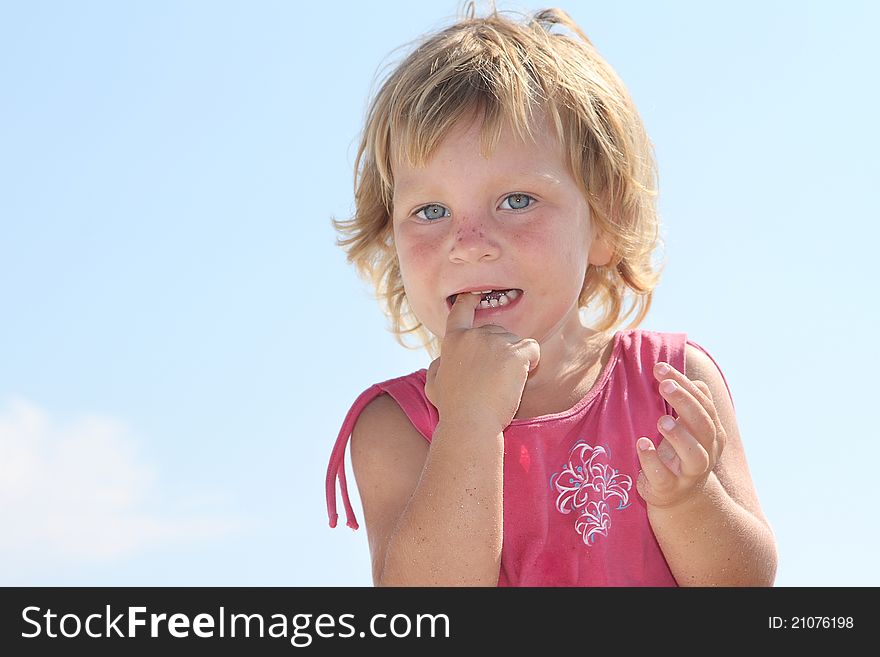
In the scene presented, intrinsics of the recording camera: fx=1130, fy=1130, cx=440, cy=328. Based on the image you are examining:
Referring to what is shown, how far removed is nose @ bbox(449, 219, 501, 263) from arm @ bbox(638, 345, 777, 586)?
0.62 metres

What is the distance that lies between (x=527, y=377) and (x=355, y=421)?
54cm


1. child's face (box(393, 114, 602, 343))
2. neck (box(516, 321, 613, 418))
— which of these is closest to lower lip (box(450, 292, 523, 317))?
child's face (box(393, 114, 602, 343))

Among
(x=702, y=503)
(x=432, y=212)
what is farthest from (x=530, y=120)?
(x=702, y=503)

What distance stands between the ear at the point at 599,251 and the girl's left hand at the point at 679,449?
909 mm

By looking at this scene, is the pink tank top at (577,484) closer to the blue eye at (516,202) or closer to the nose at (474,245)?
the nose at (474,245)

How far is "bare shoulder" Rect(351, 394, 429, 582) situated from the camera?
3117 mm

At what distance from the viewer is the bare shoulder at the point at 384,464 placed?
3.12 metres

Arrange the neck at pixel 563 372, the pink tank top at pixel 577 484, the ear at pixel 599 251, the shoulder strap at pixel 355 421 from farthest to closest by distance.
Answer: the ear at pixel 599 251 < the neck at pixel 563 372 < the shoulder strap at pixel 355 421 < the pink tank top at pixel 577 484

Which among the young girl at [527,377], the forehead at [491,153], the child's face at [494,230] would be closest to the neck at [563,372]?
the young girl at [527,377]

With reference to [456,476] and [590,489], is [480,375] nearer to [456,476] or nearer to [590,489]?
[456,476]

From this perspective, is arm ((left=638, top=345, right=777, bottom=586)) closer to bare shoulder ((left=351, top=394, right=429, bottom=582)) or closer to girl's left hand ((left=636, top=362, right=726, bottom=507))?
girl's left hand ((left=636, top=362, right=726, bottom=507))

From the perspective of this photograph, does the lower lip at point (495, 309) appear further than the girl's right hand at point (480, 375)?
Yes
